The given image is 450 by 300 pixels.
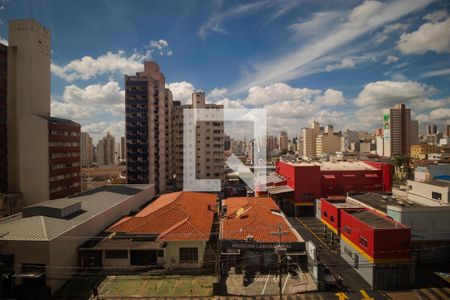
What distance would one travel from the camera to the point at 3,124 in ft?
105

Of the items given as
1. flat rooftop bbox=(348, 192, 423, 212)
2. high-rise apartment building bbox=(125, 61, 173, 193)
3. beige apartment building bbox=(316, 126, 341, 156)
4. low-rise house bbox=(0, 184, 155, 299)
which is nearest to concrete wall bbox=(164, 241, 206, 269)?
low-rise house bbox=(0, 184, 155, 299)

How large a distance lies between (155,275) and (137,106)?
30.4 m

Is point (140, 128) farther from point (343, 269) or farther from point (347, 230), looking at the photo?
point (343, 269)

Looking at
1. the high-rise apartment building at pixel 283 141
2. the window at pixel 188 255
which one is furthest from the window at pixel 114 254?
the high-rise apartment building at pixel 283 141

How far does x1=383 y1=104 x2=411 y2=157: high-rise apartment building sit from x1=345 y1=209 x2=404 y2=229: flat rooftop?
86.4 metres

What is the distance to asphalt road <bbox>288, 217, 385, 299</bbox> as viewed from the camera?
1506 centimetres

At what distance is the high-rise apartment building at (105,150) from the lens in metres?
105

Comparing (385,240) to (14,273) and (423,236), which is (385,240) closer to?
(423,236)

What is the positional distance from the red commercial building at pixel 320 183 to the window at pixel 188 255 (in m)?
17.5

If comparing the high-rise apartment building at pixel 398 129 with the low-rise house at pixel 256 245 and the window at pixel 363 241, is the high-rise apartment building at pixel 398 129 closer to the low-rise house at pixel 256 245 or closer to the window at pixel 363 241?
the window at pixel 363 241

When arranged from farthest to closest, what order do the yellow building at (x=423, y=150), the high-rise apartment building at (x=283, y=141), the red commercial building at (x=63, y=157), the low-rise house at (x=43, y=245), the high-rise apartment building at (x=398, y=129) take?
the high-rise apartment building at (x=283, y=141)
the high-rise apartment building at (x=398, y=129)
the yellow building at (x=423, y=150)
the red commercial building at (x=63, y=157)
the low-rise house at (x=43, y=245)

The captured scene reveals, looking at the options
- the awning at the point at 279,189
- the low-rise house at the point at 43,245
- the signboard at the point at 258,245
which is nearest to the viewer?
the low-rise house at the point at 43,245

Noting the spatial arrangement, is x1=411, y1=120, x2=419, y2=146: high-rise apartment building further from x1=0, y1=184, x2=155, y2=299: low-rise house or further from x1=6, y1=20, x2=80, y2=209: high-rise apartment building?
x1=0, y1=184, x2=155, y2=299: low-rise house

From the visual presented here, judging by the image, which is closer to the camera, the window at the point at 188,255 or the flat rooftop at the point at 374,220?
the flat rooftop at the point at 374,220
